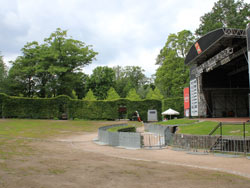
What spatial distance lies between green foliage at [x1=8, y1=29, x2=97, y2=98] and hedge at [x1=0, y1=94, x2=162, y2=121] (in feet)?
27.6

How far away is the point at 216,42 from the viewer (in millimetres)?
Result: 20531

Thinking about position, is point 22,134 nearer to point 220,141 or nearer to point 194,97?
point 220,141

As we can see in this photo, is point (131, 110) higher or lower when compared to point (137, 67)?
lower

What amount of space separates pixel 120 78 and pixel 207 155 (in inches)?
2824

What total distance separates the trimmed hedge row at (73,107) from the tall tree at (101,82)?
2662 centimetres

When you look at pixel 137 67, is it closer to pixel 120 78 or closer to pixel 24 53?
pixel 120 78

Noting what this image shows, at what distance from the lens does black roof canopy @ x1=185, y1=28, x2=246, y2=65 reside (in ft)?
59.9

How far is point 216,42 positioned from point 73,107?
2485 centimetres

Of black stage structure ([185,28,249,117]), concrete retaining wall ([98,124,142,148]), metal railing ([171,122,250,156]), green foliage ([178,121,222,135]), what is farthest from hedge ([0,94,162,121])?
metal railing ([171,122,250,156])

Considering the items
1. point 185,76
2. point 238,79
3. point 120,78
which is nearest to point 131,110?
point 185,76

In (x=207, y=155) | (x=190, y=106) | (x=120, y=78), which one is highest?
(x=120, y=78)

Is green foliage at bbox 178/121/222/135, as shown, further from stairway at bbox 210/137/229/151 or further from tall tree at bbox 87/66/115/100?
tall tree at bbox 87/66/115/100

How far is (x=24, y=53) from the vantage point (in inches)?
1794

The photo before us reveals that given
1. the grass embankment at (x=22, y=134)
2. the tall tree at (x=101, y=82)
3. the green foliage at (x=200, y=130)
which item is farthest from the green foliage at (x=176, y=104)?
the tall tree at (x=101, y=82)
